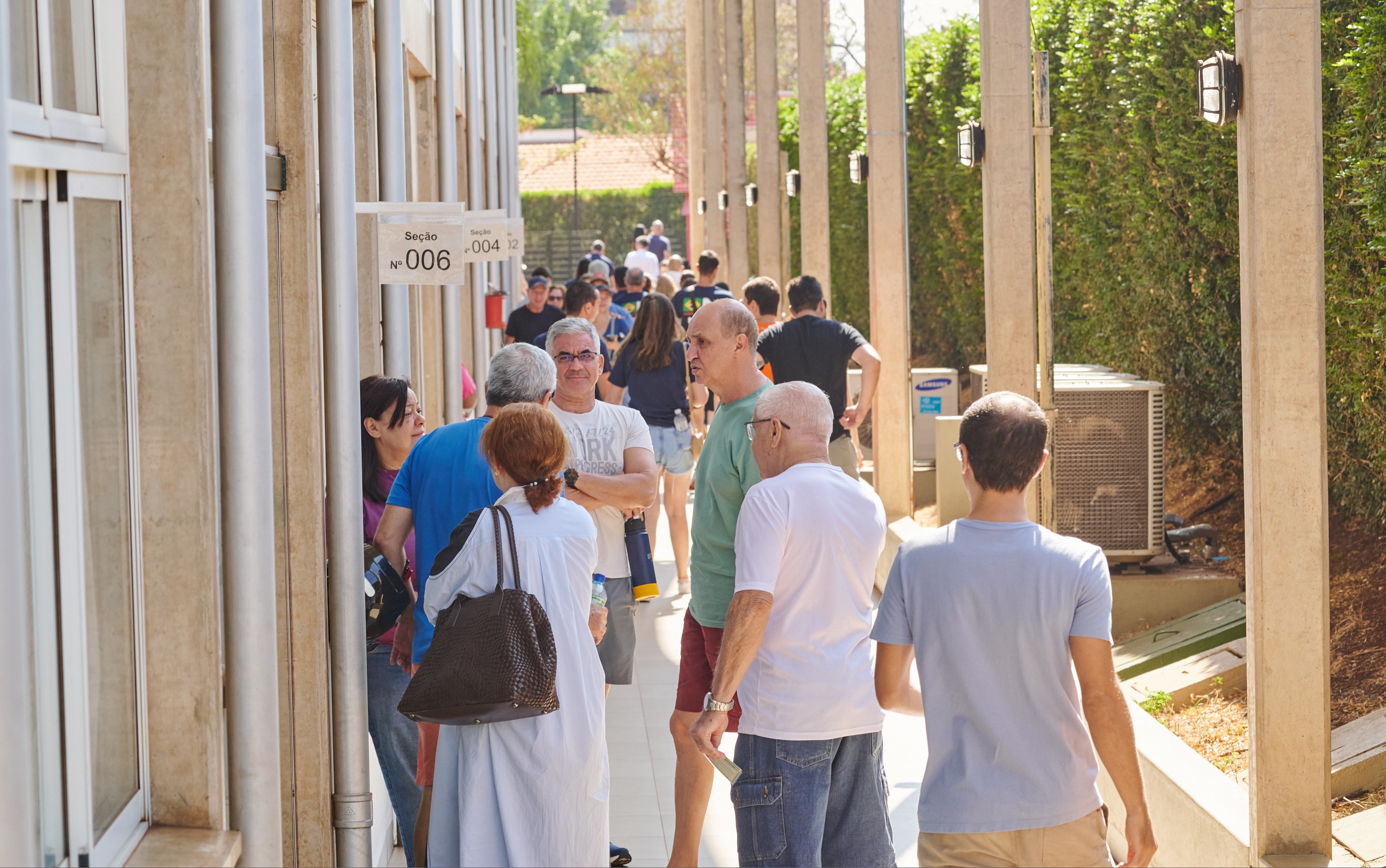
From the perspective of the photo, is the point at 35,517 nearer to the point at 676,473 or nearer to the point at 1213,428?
the point at 676,473

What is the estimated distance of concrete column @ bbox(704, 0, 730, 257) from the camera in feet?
85.6

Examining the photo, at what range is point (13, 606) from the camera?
2.35 metres

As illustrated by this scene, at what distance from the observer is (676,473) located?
9.52 m

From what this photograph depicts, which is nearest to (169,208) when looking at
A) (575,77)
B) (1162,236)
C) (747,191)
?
(1162,236)

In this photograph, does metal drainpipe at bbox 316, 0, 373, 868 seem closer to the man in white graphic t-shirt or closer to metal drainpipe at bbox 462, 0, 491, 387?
the man in white graphic t-shirt

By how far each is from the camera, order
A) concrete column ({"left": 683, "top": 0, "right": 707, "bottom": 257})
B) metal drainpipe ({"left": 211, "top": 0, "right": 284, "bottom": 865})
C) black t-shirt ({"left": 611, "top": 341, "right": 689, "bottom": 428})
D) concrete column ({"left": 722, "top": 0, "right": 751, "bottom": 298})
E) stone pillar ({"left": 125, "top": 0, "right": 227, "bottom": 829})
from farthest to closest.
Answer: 1. concrete column ({"left": 683, "top": 0, "right": 707, "bottom": 257})
2. concrete column ({"left": 722, "top": 0, "right": 751, "bottom": 298})
3. black t-shirt ({"left": 611, "top": 341, "right": 689, "bottom": 428})
4. metal drainpipe ({"left": 211, "top": 0, "right": 284, "bottom": 865})
5. stone pillar ({"left": 125, "top": 0, "right": 227, "bottom": 829})

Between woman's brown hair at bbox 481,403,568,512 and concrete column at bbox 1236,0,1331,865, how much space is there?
7.08ft

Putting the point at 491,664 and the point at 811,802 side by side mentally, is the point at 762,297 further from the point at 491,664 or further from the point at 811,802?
the point at 491,664

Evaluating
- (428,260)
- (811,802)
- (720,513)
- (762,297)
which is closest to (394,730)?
(720,513)

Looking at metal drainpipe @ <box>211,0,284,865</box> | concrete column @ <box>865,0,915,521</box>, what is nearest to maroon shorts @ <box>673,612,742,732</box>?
metal drainpipe @ <box>211,0,284,865</box>

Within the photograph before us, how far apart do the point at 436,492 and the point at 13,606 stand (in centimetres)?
227

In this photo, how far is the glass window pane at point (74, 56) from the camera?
2.82 meters

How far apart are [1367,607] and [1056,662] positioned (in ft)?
16.9

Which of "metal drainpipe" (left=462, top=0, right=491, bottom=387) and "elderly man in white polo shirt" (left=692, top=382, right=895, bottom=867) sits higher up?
"metal drainpipe" (left=462, top=0, right=491, bottom=387)
